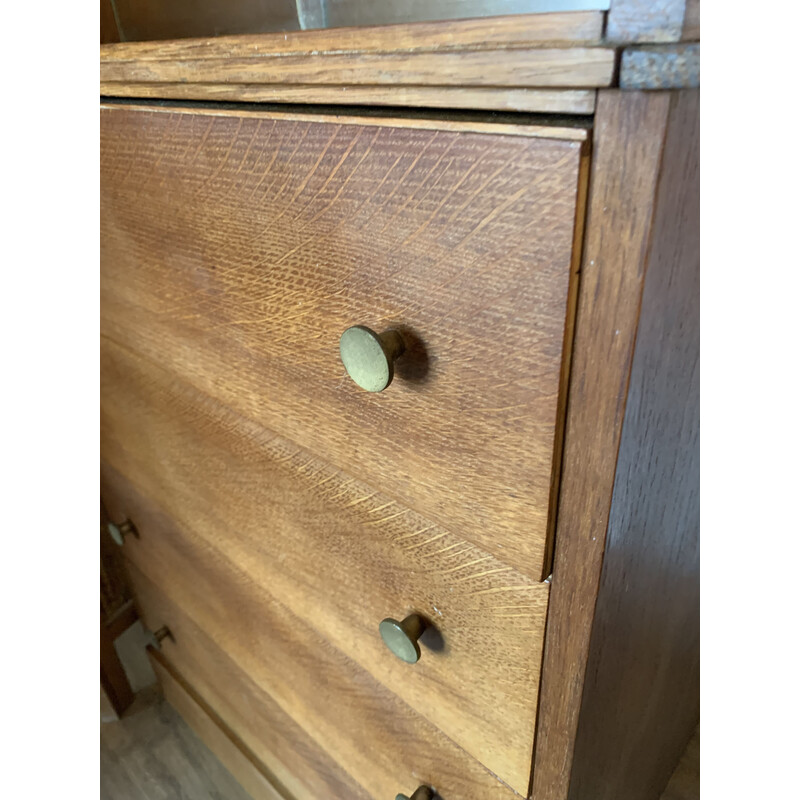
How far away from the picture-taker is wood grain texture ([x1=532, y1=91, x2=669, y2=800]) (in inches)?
8.9

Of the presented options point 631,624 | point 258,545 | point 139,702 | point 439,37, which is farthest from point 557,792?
point 139,702

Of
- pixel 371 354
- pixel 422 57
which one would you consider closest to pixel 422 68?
pixel 422 57

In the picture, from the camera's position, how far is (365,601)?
1.51 feet

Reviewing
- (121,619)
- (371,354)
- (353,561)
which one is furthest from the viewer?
(121,619)

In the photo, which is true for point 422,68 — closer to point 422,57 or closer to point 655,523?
point 422,57

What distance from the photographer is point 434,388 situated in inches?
12.7

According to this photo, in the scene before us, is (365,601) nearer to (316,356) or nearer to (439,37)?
(316,356)

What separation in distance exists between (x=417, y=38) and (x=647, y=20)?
Result: 3.6 inches

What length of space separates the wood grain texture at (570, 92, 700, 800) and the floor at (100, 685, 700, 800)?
0.67 metres

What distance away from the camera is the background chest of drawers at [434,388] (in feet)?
0.83

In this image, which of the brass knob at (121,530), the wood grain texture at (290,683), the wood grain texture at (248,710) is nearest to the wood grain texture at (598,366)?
the wood grain texture at (290,683)

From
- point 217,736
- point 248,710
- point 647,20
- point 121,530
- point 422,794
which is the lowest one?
point 217,736

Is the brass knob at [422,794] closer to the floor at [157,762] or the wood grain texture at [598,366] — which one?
the wood grain texture at [598,366]

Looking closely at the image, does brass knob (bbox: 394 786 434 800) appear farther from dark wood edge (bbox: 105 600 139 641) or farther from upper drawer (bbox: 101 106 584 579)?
dark wood edge (bbox: 105 600 139 641)
